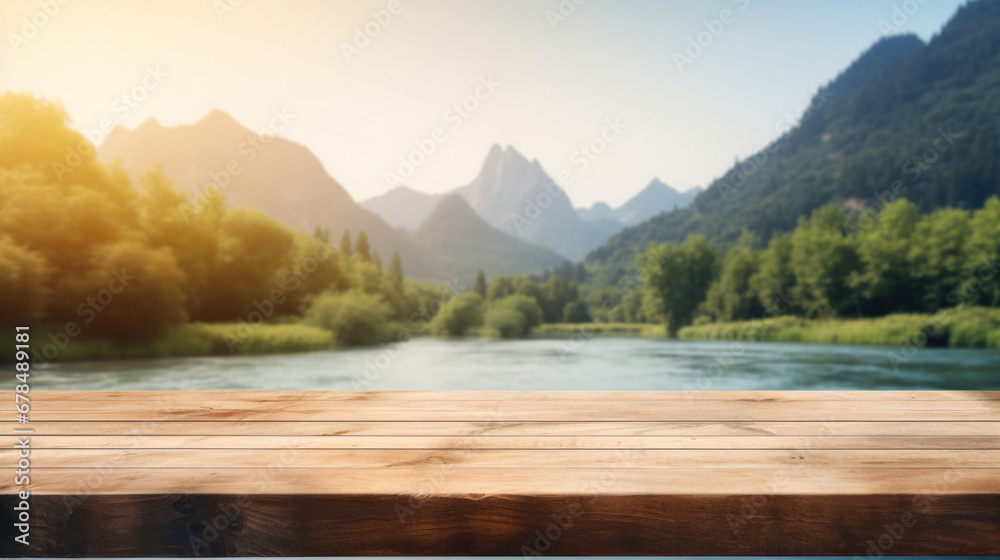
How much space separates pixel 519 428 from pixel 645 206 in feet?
84.3

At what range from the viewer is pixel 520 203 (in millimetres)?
22109

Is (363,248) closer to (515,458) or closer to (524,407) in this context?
(524,407)

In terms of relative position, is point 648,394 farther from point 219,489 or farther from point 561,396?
point 219,489

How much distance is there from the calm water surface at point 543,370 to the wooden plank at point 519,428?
28.4ft

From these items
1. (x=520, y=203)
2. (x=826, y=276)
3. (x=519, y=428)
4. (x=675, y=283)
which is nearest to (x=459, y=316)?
(x=520, y=203)

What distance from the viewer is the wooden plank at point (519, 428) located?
1.50 m

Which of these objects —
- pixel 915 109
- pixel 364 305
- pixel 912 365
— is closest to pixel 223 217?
pixel 364 305

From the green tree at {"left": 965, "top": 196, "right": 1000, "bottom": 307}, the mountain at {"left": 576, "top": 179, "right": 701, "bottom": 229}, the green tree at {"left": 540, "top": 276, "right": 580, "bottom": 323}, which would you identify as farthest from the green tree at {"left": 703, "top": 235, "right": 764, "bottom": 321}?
the green tree at {"left": 965, "top": 196, "right": 1000, "bottom": 307}

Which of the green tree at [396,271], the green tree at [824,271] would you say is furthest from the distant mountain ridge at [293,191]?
the green tree at [824,271]

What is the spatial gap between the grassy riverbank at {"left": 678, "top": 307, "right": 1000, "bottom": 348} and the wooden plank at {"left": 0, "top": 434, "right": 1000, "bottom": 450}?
17.7 metres

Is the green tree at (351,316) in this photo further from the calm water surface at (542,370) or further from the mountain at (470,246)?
the mountain at (470,246)

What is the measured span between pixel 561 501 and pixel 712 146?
16123 millimetres

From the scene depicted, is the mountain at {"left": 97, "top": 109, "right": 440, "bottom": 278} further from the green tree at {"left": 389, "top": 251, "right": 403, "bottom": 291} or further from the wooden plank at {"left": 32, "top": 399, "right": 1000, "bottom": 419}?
the wooden plank at {"left": 32, "top": 399, "right": 1000, "bottom": 419}

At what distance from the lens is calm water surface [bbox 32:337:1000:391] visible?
11.7 m
